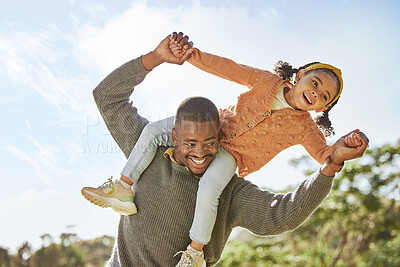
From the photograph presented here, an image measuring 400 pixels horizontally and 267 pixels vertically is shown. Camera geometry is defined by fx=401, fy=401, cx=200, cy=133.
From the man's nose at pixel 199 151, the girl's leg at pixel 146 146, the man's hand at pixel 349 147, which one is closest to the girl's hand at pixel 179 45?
the girl's leg at pixel 146 146

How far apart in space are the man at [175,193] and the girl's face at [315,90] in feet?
1.35

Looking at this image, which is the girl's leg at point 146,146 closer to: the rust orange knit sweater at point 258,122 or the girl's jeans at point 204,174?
the girl's jeans at point 204,174

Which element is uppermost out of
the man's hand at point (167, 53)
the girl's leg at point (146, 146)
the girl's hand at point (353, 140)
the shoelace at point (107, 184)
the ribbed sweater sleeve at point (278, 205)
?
the man's hand at point (167, 53)

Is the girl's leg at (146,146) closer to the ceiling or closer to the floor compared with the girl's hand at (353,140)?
closer to the ceiling

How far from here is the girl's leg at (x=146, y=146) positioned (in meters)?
2.33

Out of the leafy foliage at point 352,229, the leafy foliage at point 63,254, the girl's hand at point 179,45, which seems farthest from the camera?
the leafy foliage at point 63,254

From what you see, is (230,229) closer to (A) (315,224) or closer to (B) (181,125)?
(B) (181,125)

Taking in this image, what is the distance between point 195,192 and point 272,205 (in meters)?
0.44

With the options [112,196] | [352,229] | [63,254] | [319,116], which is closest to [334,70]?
[319,116]

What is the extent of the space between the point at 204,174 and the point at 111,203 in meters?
0.53

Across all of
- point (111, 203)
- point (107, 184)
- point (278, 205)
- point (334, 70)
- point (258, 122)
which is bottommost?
point (278, 205)

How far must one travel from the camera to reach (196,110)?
2115 millimetres

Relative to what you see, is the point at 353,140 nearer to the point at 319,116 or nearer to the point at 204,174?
the point at 319,116

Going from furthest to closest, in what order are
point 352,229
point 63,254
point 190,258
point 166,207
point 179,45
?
point 63,254
point 352,229
point 166,207
point 179,45
point 190,258
